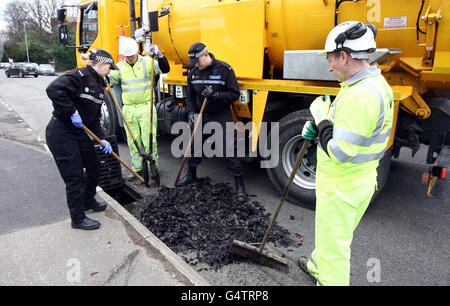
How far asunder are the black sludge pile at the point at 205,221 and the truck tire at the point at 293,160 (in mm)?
455

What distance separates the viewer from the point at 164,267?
2.73 meters

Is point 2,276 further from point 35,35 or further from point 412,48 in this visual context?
point 35,35

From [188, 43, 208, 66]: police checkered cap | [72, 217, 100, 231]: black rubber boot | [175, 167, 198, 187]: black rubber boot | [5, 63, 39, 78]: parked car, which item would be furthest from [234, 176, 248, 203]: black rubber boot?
[5, 63, 39, 78]: parked car

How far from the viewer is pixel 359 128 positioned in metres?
2.00

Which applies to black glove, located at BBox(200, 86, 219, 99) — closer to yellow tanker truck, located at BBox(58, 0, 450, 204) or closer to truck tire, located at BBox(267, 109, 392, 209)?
yellow tanker truck, located at BBox(58, 0, 450, 204)

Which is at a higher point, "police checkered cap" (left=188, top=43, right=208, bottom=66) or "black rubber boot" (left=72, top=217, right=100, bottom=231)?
"police checkered cap" (left=188, top=43, right=208, bottom=66)

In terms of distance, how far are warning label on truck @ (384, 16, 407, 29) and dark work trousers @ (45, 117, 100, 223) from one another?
10.4ft

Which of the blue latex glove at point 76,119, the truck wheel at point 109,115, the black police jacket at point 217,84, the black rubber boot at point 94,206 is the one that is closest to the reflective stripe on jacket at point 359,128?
the black police jacket at point 217,84

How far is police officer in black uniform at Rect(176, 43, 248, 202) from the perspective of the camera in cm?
416

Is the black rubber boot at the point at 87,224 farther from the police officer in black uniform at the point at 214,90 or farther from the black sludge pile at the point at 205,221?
the police officer in black uniform at the point at 214,90

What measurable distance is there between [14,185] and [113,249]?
2402mm

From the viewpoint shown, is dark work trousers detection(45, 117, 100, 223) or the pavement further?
dark work trousers detection(45, 117, 100, 223)

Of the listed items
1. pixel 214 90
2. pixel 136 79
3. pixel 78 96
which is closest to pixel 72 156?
pixel 78 96
